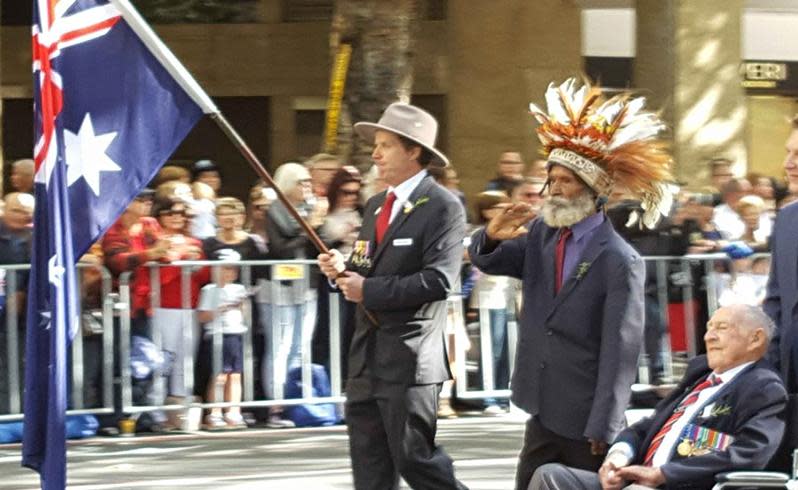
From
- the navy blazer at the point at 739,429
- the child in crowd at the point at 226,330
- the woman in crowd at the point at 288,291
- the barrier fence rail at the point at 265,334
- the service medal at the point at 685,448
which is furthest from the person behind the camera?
the woman in crowd at the point at 288,291

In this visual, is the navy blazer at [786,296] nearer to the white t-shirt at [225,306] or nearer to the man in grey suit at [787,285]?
the man in grey suit at [787,285]

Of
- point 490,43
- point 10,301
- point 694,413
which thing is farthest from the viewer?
point 490,43

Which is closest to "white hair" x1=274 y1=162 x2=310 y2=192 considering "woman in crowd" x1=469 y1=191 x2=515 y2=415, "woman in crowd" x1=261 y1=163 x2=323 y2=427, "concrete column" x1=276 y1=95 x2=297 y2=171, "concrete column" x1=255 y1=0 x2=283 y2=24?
"woman in crowd" x1=261 y1=163 x2=323 y2=427

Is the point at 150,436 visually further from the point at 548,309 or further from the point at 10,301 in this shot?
the point at 548,309

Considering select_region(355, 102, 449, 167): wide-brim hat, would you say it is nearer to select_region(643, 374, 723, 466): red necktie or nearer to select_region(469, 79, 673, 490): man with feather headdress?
select_region(469, 79, 673, 490): man with feather headdress

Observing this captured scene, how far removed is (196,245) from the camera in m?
11.9

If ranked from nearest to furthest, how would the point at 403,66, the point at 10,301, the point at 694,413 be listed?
the point at 694,413 < the point at 10,301 < the point at 403,66

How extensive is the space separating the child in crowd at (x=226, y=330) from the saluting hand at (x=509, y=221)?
461 centimetres

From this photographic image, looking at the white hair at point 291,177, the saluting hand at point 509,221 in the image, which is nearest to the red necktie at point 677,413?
the saluting hand at point 509,221

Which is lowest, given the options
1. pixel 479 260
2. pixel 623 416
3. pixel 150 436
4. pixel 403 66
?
pixel 150 436

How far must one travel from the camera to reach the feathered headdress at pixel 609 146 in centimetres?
728

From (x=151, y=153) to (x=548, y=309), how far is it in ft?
5.61

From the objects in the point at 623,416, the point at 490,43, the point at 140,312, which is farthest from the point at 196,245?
the point at 490,43

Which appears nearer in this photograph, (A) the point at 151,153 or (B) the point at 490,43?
(A) the point at 151,153
